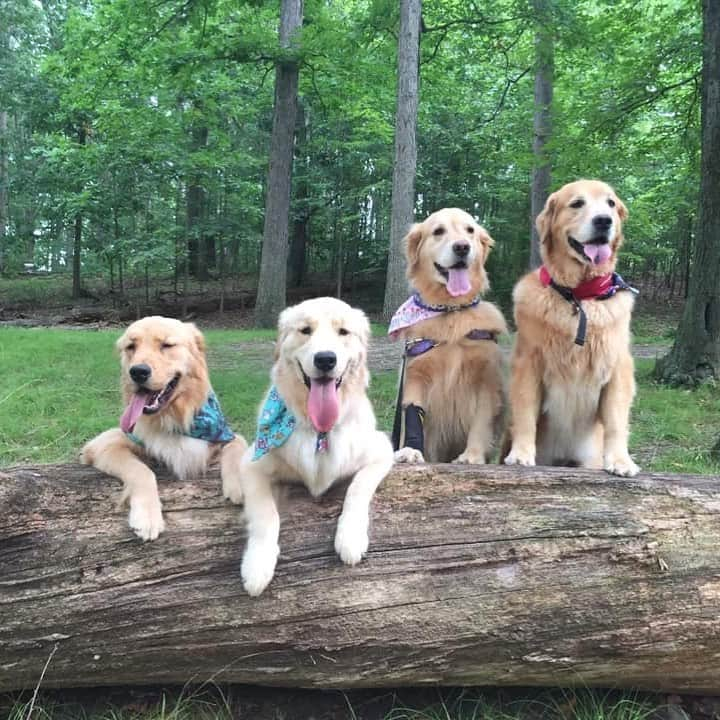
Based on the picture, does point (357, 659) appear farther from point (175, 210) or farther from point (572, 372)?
point (175, 210)

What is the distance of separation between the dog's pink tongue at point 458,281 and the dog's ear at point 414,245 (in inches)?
11.7

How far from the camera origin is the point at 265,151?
23.2 m

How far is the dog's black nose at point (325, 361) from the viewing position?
263 centimetres

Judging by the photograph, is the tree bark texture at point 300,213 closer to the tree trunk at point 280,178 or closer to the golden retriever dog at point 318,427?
the tree trunk at point 280,178

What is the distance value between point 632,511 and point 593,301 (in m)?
1.16

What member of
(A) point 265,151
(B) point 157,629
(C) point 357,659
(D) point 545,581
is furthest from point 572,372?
(A) point 265,151

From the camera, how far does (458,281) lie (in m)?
3.61

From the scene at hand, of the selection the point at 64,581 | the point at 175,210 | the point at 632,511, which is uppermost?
the point at 175,210

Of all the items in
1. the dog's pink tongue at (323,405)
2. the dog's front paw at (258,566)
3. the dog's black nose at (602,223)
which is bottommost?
the dog's front paw at (258,566)

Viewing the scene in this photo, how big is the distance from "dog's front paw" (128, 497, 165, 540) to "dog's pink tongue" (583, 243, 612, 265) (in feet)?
8.06

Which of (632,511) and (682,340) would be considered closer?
(632,511)

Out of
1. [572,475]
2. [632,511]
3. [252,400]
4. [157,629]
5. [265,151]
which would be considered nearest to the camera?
[157,629]

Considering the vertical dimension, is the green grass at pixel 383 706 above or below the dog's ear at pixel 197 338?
below

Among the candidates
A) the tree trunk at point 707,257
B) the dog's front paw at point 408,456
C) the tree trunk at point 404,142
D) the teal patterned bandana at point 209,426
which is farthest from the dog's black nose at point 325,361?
the tree trunk at point 404,142
